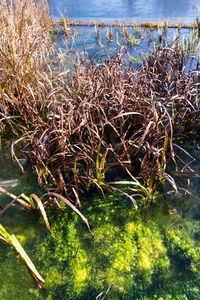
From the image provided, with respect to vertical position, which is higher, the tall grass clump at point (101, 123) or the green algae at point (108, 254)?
the tall grass clump at point (101, 123)

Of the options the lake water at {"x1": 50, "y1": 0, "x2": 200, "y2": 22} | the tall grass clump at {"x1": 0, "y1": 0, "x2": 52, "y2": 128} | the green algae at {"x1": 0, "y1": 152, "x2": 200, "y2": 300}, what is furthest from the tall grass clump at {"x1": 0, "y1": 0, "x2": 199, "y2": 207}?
the lake water at {"x1": 50, "y1": 0, "x2": 200, "y2": 22}

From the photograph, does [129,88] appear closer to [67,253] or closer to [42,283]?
[67,253]

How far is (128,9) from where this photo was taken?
675cm

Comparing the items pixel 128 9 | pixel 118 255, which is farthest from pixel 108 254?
pixel 128 9

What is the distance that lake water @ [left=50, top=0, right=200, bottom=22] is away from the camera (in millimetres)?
5996

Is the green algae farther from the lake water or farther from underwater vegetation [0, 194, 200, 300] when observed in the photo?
the lake water

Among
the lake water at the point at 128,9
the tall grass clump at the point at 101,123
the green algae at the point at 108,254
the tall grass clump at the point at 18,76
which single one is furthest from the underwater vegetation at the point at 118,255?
the lake water at the point at 128,9

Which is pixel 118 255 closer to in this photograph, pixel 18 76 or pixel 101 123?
pixel 101 123

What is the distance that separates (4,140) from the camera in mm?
2168

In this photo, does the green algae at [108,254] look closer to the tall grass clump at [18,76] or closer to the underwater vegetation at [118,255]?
the underwater vegetation at [118,255]

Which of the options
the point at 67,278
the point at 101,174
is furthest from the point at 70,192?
the point at 67,278

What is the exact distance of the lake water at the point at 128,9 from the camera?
600cm

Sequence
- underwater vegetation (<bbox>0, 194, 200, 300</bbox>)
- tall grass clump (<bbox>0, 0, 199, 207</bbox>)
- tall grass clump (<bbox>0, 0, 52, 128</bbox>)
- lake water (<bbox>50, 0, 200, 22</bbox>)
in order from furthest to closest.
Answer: lake water (<bbox>50, 0, 200, 22</bbox>) → tall grass clump (<bbox>0, 0, 52, 128</bbox>) → tall grass clump (<bbox>0, 0, 199, 207</bbox>) → underwater vegetation (<bbox>0, 194, 200, 300</bbox>)

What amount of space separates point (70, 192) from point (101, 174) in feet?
0.83
